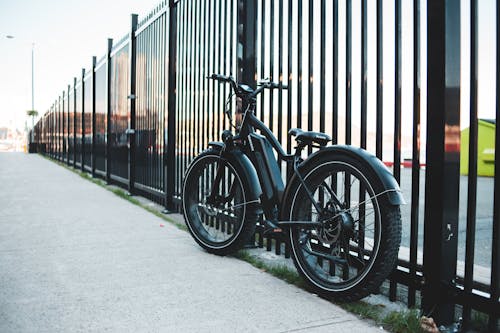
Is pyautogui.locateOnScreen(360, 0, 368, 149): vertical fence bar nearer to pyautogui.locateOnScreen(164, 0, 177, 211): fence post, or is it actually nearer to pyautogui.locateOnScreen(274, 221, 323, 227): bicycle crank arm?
pyautogui.locateOnScreen(274, 221, 323, 227): bicycle crank arm

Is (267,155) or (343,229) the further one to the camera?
(267,155)

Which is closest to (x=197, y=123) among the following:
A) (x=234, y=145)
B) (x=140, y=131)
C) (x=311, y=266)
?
(x=234, y=145)

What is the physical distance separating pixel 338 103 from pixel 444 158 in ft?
3.10

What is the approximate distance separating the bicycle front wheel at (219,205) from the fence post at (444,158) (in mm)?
1466

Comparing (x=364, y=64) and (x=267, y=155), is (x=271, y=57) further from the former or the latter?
(x=364, y=64)

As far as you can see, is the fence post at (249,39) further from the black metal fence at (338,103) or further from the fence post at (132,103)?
the fence post at (132,103)

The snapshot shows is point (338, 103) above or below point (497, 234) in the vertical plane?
above

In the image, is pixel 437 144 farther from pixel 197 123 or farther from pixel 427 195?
pixel 197 123

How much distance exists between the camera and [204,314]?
7.89 feet

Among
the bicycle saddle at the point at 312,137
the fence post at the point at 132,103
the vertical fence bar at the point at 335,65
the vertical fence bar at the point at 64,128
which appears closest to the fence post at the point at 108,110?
the fence post at the point at 132,103

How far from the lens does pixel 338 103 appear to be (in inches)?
122

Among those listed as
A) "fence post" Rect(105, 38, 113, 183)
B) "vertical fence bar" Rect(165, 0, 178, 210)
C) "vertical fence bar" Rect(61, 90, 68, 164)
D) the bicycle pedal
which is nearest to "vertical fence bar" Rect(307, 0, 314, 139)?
the bicycle pedal

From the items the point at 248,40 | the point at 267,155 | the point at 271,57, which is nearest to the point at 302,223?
the point at 267,155

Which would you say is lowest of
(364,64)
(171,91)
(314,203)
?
(314,203)
